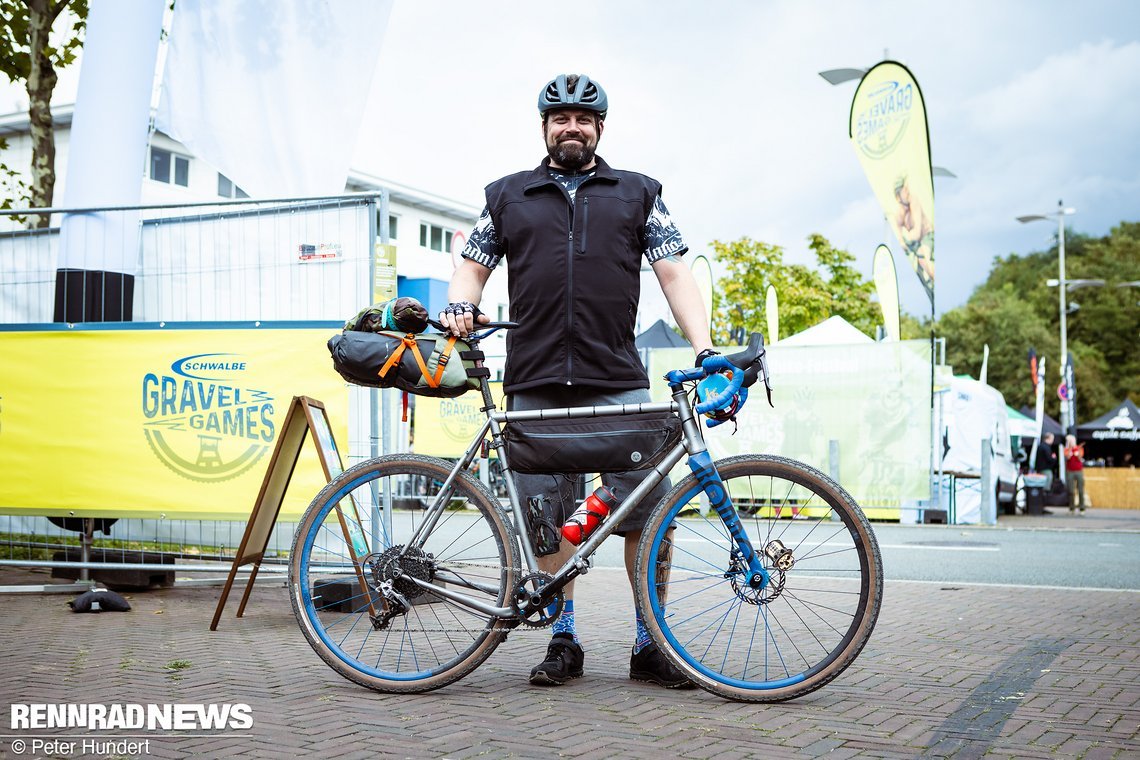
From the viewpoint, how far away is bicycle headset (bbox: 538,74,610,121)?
14.3ft

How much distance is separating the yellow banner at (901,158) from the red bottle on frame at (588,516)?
36.2 feet

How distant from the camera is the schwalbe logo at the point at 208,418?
254 inches

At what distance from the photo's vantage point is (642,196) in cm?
449

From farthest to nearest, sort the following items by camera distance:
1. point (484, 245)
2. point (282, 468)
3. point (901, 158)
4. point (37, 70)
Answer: point (901, 158) → point (37, 70) → point (282, 468) → point (484, 245)

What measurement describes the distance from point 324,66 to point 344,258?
7.06ft

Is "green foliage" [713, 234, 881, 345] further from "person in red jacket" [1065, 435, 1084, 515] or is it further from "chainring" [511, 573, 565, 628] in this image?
"chainring" [511, 573, 565, 628]

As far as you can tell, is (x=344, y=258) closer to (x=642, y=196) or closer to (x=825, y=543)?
(x=642, y=196)

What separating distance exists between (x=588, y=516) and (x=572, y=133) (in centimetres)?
150

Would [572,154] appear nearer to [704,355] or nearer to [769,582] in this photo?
[704,355]

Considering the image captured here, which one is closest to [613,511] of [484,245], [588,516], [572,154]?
[588,516]

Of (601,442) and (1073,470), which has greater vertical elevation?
(601,442)

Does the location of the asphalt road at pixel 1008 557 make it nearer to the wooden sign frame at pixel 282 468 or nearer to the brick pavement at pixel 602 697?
the brick pavement at pixel 602 697

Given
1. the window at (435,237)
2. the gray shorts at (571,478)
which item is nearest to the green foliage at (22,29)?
the gray shorts at (571,478)

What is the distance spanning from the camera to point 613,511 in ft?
13.8
